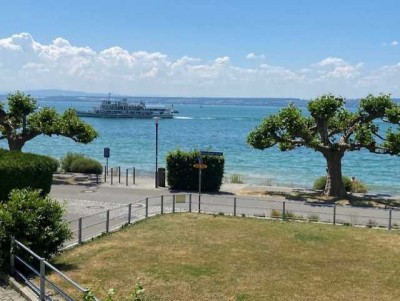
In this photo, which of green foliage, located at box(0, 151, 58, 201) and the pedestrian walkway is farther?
green foliage, located at box(0, 151, 58, 201)

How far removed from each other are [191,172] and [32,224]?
17809mm

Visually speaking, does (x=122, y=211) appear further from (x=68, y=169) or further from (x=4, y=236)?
(x=68, y=169)

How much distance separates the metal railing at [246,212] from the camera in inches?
801

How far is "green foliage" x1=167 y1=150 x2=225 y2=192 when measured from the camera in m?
30.3

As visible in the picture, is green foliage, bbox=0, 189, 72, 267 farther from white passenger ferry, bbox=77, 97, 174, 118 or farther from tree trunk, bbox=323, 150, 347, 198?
white passenger ferry, bbox=77, 97, 174, 118

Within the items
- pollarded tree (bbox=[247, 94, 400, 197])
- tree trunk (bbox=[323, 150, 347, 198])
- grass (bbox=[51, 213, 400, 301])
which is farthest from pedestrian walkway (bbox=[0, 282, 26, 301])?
tree trunk (bbox=[323, 150, 347, 198])

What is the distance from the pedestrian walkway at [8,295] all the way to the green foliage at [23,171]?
7.07 metres

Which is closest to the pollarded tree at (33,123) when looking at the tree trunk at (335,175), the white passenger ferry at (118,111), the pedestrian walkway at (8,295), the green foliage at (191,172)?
the green foliage at (191,172)

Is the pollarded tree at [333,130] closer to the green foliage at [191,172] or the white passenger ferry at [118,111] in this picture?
the green foliage at [191,172]

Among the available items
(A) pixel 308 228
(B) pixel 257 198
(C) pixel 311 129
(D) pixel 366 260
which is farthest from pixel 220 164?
(D) pixel 366 260

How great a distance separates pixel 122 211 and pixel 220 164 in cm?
884

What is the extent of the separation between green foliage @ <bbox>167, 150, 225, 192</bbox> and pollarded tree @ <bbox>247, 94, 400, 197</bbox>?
232cm

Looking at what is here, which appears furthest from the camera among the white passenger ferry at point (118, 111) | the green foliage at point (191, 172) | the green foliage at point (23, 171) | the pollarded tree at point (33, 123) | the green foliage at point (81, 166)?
the white passenger ferry at point (118, 111)

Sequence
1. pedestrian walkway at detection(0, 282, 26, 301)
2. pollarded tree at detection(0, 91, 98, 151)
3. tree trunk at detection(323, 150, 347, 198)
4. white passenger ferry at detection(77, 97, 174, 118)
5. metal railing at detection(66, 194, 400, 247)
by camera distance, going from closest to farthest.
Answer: pedestrian walkway at detection(0, 282, 26, 301)
metal railing at detection(66, 194, 400, 247)
tree trunk at detection(323, 150, 347, 198)
pollarded tree at detection(0, 91, 98, 151)
white passenger ferry at detection(77, 97, 174, 118)
